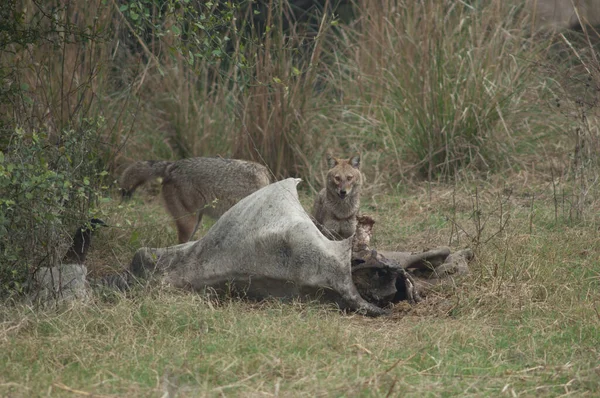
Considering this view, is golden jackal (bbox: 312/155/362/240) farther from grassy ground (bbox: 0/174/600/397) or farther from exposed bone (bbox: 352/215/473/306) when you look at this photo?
grassy ground (bbox: 0/174/600/397)

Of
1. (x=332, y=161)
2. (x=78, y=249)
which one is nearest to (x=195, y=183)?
(x=332, y=161)

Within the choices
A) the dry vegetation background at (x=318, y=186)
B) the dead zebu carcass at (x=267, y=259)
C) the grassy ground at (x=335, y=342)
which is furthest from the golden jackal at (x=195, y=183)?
the grassy ground at (x=335, y=342)

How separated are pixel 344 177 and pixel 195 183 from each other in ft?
4.29

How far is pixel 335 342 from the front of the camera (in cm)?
472

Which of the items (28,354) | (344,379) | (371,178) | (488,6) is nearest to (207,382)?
(344,379)

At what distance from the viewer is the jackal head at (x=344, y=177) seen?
773cm

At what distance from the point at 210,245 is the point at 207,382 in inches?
74.2

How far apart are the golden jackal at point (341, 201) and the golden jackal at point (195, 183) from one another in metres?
0.59

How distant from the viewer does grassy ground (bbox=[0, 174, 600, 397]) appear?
4172 mm

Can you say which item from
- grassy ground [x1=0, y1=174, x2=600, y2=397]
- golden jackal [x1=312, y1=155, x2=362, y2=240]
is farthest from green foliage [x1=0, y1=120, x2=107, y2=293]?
golden jackal [x1=312, y1=155, x2=362, y2=240]

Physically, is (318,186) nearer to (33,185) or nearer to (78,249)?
(78,249)

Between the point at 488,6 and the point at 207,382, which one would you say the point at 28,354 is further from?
the point at 488,6

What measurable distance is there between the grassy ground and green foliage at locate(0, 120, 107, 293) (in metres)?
0.39

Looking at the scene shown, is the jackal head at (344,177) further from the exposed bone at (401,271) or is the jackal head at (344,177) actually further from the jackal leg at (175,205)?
the exposed bone at (401,271)
